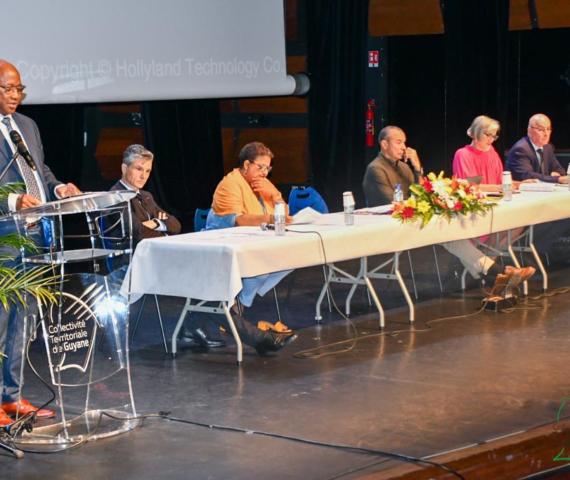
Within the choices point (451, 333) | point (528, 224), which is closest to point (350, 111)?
point (528, 224)

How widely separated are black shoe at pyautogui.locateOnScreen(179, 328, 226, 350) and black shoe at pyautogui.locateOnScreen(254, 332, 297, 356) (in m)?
0.27

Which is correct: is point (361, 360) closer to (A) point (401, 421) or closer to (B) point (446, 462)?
(A) point (401, 421)

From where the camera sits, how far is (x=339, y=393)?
4.98 metres

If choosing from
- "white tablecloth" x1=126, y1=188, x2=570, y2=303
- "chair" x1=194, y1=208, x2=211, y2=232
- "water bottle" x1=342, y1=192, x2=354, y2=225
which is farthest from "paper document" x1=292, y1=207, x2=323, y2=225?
"chair" x1=194, y1=208, x2=211, y2=232

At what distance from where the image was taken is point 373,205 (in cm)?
727

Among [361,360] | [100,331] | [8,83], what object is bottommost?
[361,360]

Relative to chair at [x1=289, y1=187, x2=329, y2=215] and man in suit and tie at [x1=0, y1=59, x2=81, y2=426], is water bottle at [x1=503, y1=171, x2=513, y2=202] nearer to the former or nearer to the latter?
chair at [x1=289, y1=187, x2=329, y2=215]

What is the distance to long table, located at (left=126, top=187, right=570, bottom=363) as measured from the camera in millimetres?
5469

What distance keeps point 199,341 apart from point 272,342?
0.43 meters

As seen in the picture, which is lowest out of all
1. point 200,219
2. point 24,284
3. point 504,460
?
point 504,460

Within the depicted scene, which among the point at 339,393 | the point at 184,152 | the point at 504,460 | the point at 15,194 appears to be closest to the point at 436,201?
the point at 339,393

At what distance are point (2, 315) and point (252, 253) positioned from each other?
1472mm

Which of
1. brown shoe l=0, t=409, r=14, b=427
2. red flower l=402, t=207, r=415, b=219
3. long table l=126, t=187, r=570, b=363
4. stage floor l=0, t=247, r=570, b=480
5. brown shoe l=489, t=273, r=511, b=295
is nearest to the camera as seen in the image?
stage floor l=0, t=247, r=570, b=480

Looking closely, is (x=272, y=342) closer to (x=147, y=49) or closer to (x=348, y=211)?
(x=348, y=211)
